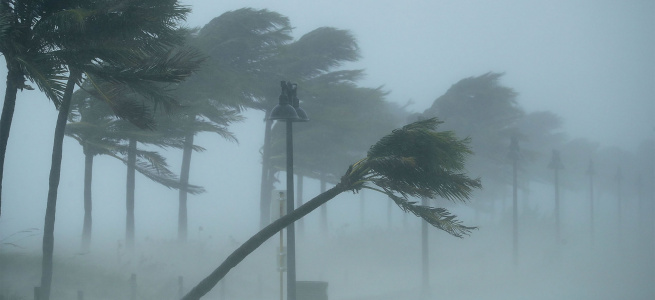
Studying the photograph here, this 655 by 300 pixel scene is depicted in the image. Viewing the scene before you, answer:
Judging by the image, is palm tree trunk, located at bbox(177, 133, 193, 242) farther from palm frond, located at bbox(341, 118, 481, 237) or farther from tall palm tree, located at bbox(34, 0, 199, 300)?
palm frond, located at bbox(341, 118, 481, 237)

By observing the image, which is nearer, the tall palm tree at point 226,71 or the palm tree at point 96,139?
the palm tree at point 96,139

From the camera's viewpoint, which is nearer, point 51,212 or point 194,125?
point 51,212

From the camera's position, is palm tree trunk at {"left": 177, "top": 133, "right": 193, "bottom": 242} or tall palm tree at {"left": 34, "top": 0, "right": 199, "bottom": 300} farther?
palm tree trunk at {"left": 177, "top": 133, "right": 193, "bottom": 242}

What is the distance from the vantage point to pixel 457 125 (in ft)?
145

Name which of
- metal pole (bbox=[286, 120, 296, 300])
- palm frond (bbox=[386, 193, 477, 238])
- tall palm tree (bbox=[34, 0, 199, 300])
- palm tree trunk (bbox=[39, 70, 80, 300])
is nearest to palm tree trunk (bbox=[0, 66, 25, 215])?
tall palm tree (bbox=[34, 0, 199, 300])

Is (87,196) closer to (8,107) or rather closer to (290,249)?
(290,249)

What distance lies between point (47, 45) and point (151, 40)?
1.52 m

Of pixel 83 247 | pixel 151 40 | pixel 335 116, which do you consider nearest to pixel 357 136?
pixel 335 116

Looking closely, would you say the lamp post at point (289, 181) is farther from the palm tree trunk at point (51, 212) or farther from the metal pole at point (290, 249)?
the palm tree trunk at point (51, 212)

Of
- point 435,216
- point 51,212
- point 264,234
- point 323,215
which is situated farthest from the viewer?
point 323,215

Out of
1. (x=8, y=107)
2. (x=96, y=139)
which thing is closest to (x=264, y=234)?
(x=8, y=107)

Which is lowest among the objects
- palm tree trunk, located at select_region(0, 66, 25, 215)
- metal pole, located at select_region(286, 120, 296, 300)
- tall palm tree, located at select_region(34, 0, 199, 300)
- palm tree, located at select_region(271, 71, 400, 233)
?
metal pole, located at select_region(286, 120, 296, 300)

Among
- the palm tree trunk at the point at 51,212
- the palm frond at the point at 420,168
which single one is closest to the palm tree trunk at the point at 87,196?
the palm tree trunk at the point at 51,212

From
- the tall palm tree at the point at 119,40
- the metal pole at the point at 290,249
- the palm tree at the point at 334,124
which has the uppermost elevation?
the palm tree at the point at 334,124
